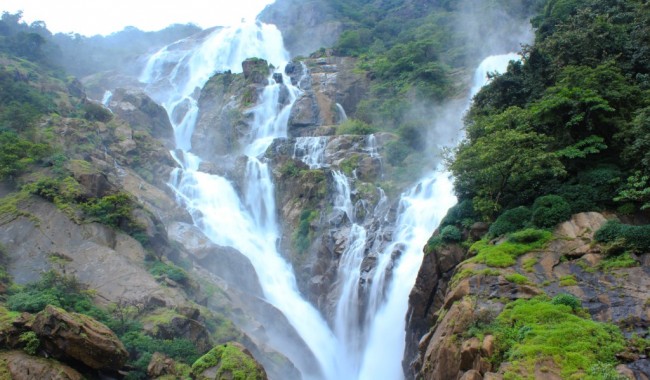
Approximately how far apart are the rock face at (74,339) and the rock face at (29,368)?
411 mm

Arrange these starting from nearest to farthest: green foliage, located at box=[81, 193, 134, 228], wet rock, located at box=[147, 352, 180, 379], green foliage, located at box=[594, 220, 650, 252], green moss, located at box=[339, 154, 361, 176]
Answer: green foliage, located at box=[594, 220, 650, 252]
wet rock, located at box=[147, 352, 180, 379]
green foliage, located at box=[81, 193, 134, 228]
green moss, located at box=[339, 154, 361, 176]

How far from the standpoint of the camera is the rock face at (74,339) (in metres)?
13.5

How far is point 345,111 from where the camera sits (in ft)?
166

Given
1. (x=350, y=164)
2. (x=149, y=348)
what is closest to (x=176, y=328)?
(x=149, y=348)

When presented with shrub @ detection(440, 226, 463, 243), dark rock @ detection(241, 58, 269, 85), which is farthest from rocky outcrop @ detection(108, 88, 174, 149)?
shrub @ detection(440, 226, 463, 243)

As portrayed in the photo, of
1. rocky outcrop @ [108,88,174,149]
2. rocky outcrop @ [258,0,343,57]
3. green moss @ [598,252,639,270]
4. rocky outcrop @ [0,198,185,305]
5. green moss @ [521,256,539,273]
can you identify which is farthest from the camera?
rocky outcrop @ [258,0,343,57]

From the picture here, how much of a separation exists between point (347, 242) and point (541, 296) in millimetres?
17647

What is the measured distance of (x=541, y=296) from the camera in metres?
12.7

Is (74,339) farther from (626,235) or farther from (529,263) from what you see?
(626,235)

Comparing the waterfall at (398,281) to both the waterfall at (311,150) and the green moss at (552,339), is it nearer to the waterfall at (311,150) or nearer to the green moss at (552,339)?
the green moss at (552,339)

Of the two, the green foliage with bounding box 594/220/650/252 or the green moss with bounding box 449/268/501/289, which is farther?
the green moss with bounding box 449/268/501/289

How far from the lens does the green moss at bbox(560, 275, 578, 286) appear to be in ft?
42.5

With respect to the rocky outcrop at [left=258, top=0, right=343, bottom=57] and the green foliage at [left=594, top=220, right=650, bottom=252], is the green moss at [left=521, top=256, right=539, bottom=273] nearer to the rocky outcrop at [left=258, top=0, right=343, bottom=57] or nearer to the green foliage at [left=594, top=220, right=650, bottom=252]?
the green foliage at [left=594, top=220, right=650, bottom=252]

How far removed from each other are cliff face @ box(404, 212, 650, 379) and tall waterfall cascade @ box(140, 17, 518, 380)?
8072 millimetres
